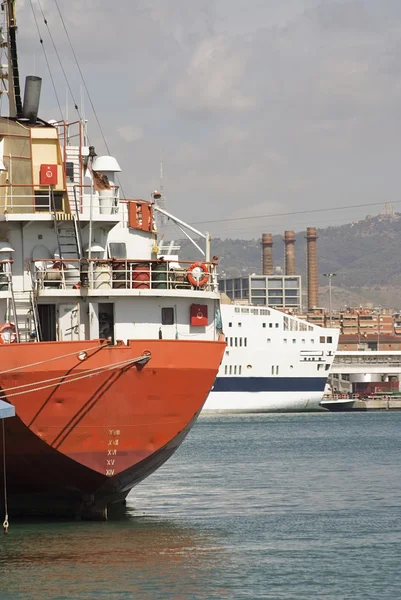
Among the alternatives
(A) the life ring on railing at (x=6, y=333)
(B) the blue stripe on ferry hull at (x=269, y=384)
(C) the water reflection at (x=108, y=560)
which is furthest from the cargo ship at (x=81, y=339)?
(B) the blue stripe on ferry hull at (x=269, y=384)

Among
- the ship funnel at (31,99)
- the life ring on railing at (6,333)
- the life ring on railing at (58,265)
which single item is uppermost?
the ship funnel at (31,99)

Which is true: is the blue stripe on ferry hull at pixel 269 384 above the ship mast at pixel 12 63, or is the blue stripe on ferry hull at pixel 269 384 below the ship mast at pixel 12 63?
below

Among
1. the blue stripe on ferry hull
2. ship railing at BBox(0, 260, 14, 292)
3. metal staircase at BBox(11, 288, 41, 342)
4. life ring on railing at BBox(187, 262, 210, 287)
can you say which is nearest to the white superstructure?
the blue stripe on ferry hull

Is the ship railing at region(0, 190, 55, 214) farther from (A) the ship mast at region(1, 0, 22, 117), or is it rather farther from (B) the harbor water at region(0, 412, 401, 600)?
(B) the harbor water at region(0, 412, 401, 600)

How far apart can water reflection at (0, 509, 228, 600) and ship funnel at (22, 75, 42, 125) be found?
11363 millimetres

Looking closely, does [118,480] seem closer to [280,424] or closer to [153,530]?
[153,530]

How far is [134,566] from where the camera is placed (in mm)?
23844

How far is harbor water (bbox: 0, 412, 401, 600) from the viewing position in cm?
2208

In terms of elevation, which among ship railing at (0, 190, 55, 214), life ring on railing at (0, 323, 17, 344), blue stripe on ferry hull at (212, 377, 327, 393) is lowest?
blue stripe on ferry hull at (212, 377, 327, 393)

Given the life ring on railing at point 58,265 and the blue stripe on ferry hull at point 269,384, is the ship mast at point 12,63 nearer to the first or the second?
the life ring on railing at point 58,265

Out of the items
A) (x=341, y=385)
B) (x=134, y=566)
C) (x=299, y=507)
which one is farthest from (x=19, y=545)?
(x=341, y=385)

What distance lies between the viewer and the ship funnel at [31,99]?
3347 cm

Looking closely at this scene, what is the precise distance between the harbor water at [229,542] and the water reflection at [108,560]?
0.07ft

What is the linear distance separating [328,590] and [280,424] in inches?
2420
